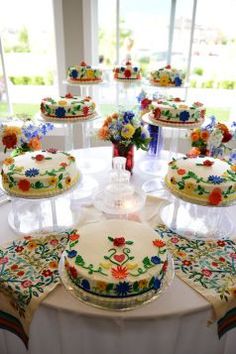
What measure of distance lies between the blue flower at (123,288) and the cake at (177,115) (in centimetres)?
112

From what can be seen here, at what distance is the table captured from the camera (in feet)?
3.38

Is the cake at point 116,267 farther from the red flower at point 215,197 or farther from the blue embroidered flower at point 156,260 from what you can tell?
the red flower at point 215,197

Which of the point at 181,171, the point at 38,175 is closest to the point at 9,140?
the point at 38,175

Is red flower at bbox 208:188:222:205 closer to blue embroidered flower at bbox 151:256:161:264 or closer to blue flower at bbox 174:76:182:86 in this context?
blue embroidered flower at bbox 151:256:161:264

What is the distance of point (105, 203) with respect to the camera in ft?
5.06

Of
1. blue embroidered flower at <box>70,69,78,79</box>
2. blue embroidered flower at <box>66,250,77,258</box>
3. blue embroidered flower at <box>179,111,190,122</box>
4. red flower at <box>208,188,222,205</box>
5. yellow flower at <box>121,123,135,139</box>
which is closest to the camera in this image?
blue embroidered flower at <box>66,250,77,258</box>

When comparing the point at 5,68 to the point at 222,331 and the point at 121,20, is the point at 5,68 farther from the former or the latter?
the point at 222,331

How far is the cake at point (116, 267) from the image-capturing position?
38.4 inches

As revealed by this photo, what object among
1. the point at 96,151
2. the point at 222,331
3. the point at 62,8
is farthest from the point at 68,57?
the point at 222,331

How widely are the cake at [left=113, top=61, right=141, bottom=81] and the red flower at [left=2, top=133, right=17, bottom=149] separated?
105 centimetres

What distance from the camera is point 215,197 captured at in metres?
1.28

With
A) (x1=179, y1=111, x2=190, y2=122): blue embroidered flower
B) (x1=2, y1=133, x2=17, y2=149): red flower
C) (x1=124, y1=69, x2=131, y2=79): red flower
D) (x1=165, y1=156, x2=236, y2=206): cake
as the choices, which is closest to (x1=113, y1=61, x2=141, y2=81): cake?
(x1=124, y1=69, x2=131, y2=79): red flower

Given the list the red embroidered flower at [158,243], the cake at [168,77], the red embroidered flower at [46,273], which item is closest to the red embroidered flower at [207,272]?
the red embroidered flower at [158,243]

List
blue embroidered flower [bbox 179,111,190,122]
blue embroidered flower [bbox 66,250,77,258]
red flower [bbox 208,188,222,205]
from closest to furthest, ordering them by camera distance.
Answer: blue embroidered flower [bbox 66,250,77,258], red flower [bbox 208,188,222,205], blue embroidered flower [bbox 179,111,190,122]
